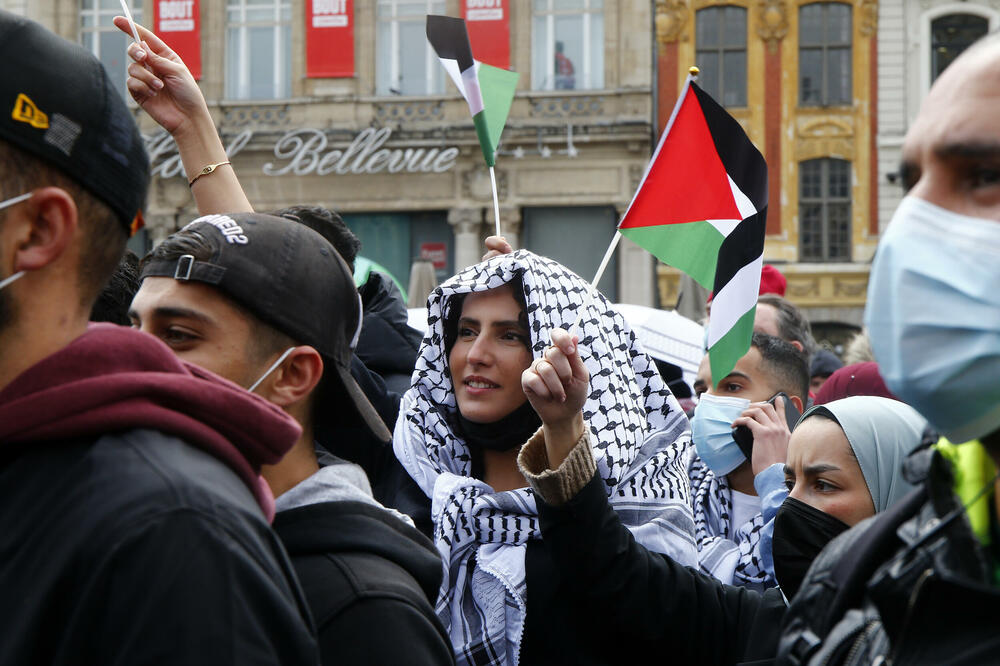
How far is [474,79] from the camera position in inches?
177

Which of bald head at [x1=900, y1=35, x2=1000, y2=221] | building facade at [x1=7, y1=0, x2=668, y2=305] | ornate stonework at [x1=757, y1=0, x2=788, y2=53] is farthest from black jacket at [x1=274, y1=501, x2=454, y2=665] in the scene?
ornate stonework at [x1=757, y1=0, x2=788, y2=53]

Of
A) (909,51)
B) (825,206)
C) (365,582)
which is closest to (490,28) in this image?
(825,206)

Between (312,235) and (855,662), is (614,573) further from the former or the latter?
(855,662)

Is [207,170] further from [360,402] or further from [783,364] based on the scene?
[783,364]

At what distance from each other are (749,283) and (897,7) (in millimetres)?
23476

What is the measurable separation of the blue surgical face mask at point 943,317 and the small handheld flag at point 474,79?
2938 millimetres

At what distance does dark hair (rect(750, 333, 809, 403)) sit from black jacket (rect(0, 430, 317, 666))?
3460 millimetres

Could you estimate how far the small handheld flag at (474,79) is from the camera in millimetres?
4488

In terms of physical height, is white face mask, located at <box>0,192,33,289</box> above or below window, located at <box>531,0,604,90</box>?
below

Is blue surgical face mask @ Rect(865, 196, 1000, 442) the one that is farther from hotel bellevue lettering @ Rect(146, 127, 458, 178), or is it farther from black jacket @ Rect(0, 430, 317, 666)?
hotel bellevue lettering @ Rect(146, 127, 458, 178)

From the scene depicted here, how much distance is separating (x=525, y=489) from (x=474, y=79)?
1838mm

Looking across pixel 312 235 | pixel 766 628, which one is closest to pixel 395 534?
pixel 312 235

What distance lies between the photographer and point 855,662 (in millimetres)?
1626

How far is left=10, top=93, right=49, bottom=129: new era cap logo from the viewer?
5.10ft
